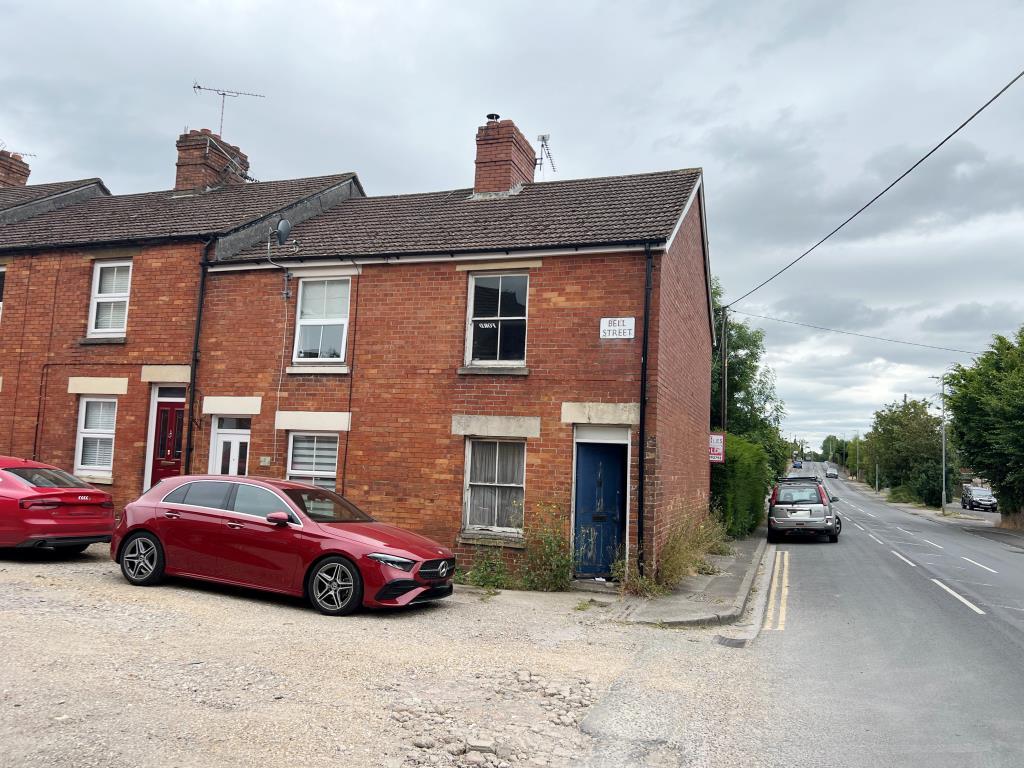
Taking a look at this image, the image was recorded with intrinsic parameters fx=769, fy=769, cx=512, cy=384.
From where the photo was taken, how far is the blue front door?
11.5 metres

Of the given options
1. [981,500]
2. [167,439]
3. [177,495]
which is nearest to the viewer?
[177,495]

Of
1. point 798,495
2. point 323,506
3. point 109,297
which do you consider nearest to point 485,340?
point 323,506

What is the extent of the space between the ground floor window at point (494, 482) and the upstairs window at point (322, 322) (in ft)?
10.1

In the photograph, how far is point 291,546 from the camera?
28.5 feet

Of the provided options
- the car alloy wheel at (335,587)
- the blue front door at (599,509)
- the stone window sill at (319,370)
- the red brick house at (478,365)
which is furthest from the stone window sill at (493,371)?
the car alloy wheel at (335,587)

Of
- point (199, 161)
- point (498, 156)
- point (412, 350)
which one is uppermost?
point (199, 161)

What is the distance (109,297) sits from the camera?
14.8 metres

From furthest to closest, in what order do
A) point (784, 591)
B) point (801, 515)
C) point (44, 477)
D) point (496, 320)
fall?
point (801, 515), point (496, 320), point (784, 591), point (44, 477)

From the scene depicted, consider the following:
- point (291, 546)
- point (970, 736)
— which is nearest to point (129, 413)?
point (291, 546)

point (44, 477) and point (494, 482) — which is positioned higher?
point (494, 482)

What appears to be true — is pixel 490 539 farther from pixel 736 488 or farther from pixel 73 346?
pixel 736 488

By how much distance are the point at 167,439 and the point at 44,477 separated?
2.95 metres

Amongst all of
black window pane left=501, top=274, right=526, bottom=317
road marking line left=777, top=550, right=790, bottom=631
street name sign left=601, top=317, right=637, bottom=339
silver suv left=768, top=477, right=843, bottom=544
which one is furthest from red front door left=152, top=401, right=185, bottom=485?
silver suv left=768, top=477, right=843, bottom=544

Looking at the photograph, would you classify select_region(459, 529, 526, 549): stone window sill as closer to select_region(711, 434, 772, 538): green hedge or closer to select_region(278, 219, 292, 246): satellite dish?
select_region(278, 219, 292, 246): satellite dish
